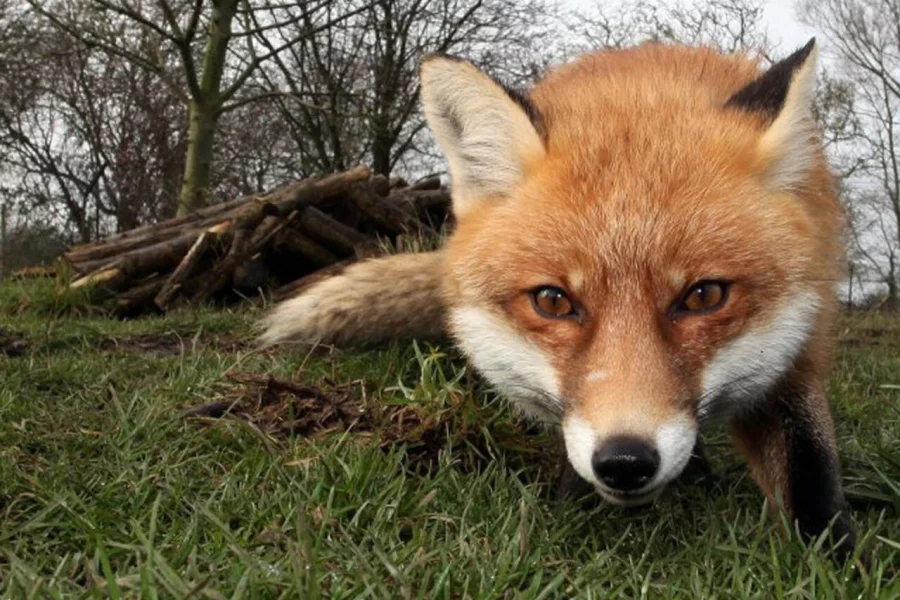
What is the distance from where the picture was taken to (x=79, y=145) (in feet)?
81.6

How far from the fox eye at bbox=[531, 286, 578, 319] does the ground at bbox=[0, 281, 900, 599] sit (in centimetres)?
59

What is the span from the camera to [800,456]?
268cm

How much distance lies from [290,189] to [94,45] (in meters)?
7.38

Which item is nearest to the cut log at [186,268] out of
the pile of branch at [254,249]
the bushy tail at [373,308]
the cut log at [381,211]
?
the pile of branch at [254,249]

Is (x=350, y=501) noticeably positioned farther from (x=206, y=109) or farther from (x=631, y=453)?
(x=206, y=109)

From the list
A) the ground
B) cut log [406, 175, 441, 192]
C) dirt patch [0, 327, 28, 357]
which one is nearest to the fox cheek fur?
the ground

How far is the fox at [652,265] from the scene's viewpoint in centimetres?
222

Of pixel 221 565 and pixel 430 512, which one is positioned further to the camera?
pixel 430 512

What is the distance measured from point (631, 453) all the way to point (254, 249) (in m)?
6.47

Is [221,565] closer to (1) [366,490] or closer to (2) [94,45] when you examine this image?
(1) [366,490]

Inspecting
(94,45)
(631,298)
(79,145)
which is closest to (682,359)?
(631,298)

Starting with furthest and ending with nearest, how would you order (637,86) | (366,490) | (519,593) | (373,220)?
(373,220) < (637,86) < (366,490) < (519,593)

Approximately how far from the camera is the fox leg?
2.56 m

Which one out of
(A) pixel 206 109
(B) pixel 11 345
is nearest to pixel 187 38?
(A) pixel 206 109
